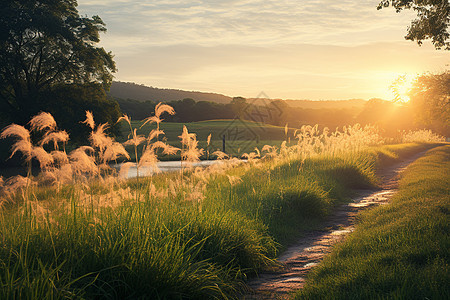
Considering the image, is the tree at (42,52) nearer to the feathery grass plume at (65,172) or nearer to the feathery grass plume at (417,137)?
the feathery grass plume at (65,172)

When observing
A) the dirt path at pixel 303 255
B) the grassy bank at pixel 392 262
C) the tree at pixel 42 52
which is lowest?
the dirt path at pixel 303 255

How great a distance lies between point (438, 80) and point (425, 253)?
18591 mm

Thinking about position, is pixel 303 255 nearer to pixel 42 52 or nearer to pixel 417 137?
pixel 42 52

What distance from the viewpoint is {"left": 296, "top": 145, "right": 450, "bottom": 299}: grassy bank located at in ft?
12.4

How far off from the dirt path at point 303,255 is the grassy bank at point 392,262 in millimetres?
310

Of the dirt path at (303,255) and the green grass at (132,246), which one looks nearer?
the green grass at (132,246)

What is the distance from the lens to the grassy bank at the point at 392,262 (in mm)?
3793

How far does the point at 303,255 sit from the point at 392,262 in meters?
1.73

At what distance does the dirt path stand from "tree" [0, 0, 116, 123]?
70.0ft

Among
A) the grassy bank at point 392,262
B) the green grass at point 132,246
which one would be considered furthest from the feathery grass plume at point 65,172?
the grassy bank at point 392,262

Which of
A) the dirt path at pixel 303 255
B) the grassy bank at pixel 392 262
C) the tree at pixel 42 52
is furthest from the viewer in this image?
the tree at pixel 42 52

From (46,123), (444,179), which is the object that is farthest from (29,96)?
(444,179)

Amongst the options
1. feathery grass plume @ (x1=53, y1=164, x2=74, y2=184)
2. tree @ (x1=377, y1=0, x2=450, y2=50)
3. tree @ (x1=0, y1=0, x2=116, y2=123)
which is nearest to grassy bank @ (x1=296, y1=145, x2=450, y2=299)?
feathery grass plume @ (x1=53, y1=164, x2=74, y2=184)

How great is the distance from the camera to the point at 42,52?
25484mm
